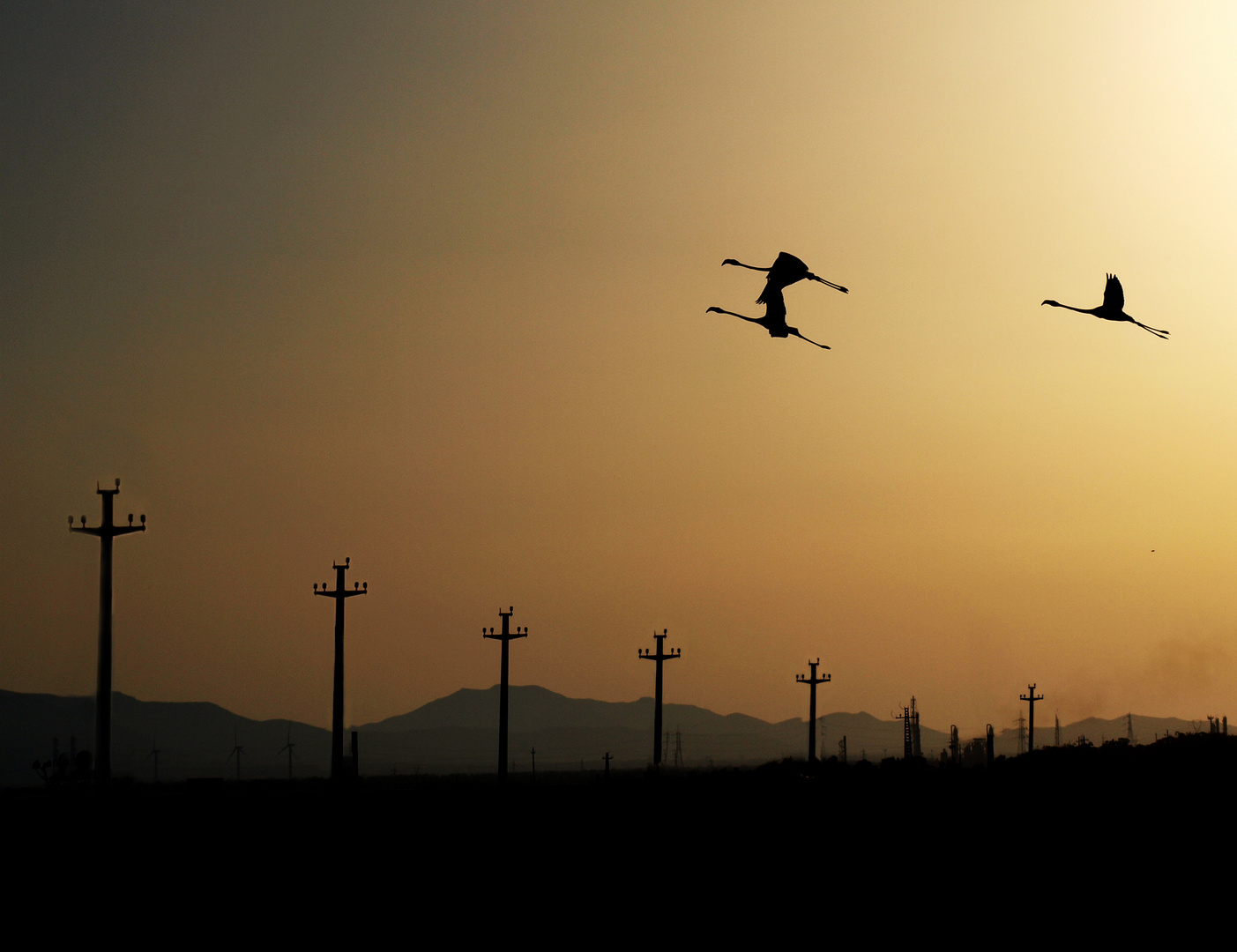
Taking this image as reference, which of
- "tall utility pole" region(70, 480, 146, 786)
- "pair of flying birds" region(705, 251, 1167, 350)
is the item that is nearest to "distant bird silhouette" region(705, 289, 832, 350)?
"pair of flying birds" region(705, 251, 1167, 350)

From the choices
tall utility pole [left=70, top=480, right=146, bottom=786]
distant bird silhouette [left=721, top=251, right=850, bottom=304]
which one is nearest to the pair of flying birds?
distant bird silhouette [left=721, top=251, right=850, bottom=304]

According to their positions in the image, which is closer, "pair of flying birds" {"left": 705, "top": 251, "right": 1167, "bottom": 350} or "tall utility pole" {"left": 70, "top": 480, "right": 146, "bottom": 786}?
"pair of flying birds" {"left": 705, "top": 251, "right": 1167, "bottom": 350}

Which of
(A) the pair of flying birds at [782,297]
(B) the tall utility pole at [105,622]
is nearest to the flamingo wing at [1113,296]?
(A) the pair of flying birds at [782,297]

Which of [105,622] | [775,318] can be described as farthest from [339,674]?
[775,318]

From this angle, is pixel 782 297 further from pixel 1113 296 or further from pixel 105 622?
pixel 105 622

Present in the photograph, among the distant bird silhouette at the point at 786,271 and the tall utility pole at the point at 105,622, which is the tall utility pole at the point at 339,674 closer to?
the tall utility pole at the point at 105,622

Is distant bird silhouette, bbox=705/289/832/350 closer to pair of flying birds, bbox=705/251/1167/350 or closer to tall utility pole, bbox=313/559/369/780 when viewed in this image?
pair of flying birds, bbox=705/251/1167/350

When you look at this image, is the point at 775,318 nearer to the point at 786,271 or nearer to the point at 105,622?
the point at 786,271

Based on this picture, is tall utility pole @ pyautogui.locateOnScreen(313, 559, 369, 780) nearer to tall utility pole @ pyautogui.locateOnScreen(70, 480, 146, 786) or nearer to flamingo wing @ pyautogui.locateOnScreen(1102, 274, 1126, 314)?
tall utility pole @ pyautogui.locateOnScreen(70, 480, 146, 786)

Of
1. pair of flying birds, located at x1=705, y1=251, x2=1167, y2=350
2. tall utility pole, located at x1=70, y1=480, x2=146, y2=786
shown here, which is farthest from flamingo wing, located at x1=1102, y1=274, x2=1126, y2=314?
tall utility pole, located at x1=70, y1=480, x2=146, y2=786

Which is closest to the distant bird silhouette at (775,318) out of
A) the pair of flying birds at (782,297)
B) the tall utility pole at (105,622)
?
the pair of flying birds at (782,297)

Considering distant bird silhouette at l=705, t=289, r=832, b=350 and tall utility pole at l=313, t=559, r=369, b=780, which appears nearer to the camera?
distant bird silhouette at l=705, t=289, r=832, b=350

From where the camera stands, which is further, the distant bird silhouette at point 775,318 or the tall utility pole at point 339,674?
the tall utility pole at point 339,674

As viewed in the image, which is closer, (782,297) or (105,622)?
(782,297)
